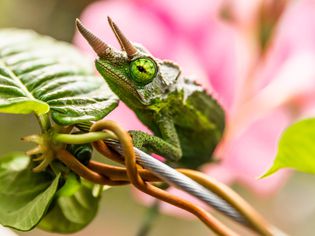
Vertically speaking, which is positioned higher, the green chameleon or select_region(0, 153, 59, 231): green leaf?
the green chameleon

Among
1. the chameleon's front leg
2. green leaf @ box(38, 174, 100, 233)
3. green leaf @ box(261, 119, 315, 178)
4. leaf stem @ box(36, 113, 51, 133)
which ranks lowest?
green leaf @ box(38, 174, 100, 233)

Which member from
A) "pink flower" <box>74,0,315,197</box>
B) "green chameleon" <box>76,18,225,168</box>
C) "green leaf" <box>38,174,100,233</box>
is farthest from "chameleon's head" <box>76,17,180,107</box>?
"pink flower" <box>74,0,315,197</box>

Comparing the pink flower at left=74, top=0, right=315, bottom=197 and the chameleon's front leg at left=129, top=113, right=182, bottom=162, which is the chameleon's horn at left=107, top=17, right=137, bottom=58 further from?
the pink flower at left=74, top=0, right=315, bottom=197

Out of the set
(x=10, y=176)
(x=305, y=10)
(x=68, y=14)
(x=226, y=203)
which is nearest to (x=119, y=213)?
(x=68, y=14)

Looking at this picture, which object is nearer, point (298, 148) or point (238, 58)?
point (298, 148)

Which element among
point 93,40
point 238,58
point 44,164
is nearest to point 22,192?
point 44,164

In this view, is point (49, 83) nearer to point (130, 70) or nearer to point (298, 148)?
point (130, 70)
